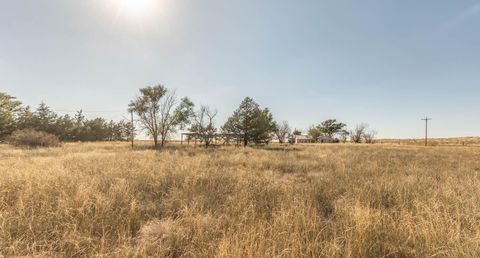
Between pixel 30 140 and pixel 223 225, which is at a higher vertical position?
pixel 30 140

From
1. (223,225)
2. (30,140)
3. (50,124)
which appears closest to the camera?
(223,225)

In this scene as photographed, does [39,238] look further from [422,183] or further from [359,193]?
[422,183]

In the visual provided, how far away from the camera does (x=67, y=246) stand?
304 centimetres

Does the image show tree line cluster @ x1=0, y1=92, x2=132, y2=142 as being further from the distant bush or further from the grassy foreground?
the grassy foreground

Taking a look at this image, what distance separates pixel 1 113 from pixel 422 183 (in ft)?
209

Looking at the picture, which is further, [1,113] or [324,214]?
[1,113]

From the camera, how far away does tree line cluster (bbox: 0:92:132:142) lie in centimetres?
4566

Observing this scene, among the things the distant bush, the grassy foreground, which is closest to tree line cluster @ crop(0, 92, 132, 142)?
the distant bush

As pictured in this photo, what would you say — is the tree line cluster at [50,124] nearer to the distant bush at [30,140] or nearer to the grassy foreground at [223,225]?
the distant bush at [30,140]

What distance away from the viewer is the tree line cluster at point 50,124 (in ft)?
150

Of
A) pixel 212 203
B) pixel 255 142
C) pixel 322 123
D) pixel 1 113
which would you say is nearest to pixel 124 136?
pixel 1 113

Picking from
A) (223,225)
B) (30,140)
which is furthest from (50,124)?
(223,225)

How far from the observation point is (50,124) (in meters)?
56.1

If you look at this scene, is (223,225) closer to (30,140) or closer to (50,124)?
(30,140)
